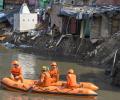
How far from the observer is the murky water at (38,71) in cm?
2281

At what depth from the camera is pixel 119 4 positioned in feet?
125

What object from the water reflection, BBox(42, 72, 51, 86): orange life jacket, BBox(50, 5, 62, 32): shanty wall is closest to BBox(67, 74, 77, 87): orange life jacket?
the water reflection

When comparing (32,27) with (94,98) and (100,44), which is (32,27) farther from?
(94,98)

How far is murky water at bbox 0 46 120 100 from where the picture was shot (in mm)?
22812

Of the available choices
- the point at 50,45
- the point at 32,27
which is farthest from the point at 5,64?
the point at 32,27

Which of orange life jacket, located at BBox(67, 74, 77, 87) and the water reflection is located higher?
orange life jacket, located at BBox(67, 74, 77, 87)

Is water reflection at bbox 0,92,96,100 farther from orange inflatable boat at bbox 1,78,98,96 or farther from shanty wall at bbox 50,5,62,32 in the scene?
shanty wall at bbox 50,5,62,32

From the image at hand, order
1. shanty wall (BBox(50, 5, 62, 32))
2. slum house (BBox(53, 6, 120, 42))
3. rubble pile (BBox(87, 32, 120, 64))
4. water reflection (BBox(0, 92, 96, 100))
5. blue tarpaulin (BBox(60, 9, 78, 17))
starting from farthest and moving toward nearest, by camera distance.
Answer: shanty wall (BBox(50, 5, 62, 32))
blue tarpaulin (BBox(60, 9, 78, 17))
slum house (BBox(53, 6, 120, 42))
rubble pile (BBox(87, 32, 120, 64))
water reflection (BBox(0, 92, 96, 100))

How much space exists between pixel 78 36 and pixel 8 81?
630 inches

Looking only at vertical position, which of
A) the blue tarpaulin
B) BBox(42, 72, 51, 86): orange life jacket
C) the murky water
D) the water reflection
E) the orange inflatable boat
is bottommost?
the murky water

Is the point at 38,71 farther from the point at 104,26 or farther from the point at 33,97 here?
the point at 104,26

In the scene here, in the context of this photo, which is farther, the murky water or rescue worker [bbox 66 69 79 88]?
the murky water

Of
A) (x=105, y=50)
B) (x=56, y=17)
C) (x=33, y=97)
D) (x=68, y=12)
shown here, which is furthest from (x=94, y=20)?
(x=33, y=97)

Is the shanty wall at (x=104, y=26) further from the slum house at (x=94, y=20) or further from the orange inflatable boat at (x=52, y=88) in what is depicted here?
the orange inflatable boat at (x=52, y=88)
